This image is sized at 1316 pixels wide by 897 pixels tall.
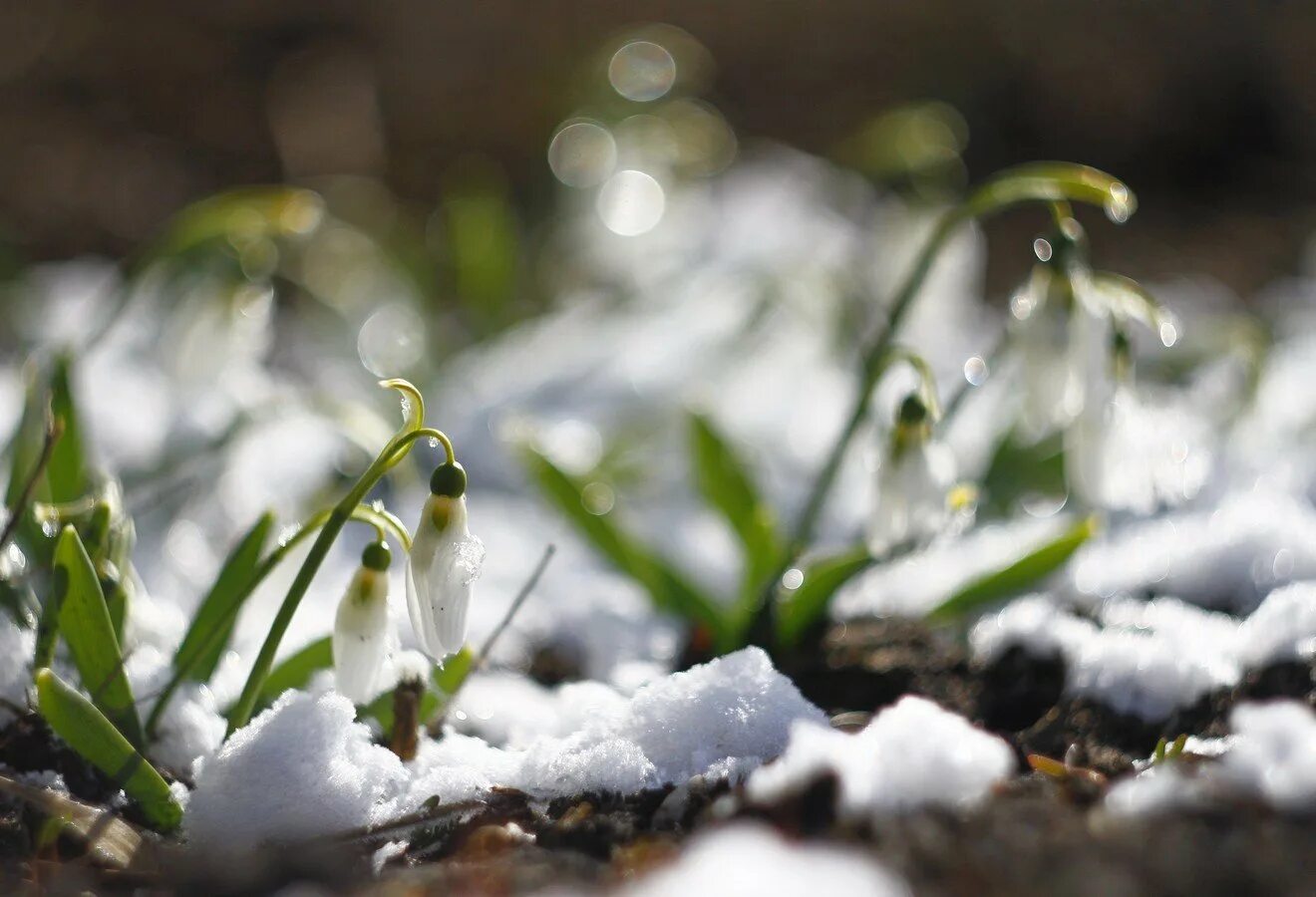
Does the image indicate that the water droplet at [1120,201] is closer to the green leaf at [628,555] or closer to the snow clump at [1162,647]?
the snow clump at [1162,647]

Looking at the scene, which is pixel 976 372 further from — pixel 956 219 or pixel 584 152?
pixel 584 152

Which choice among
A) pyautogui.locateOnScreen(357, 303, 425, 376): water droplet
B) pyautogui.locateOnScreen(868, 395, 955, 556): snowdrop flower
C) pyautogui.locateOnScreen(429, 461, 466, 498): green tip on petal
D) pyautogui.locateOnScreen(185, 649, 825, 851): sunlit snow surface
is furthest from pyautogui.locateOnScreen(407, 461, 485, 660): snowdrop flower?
pyautogui.locateOnScreen(357, 303, 425, 376): water droplet

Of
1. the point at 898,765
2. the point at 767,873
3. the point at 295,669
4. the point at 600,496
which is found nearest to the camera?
the point at 767,873

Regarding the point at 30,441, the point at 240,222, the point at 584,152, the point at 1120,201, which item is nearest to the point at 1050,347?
the point at 1120,201

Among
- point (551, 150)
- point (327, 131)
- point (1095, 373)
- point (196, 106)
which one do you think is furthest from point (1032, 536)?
point (196, 106)

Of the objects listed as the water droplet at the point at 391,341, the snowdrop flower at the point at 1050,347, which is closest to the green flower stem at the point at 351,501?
the snowdrop flower at the point at 1050,347

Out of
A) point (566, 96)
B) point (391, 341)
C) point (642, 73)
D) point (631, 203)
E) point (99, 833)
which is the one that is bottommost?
point (99, 833)
